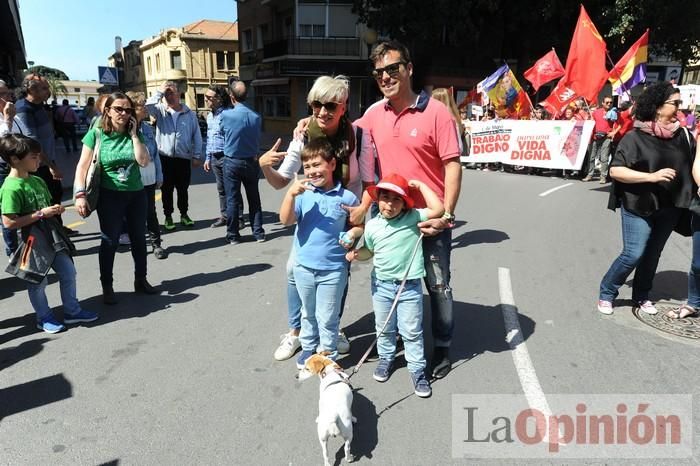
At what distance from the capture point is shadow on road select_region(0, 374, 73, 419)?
288 centimetres

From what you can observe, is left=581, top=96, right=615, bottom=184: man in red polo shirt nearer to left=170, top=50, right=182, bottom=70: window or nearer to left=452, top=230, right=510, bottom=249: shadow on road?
left=452, top=230, right=510, bottom=249: shadow on road

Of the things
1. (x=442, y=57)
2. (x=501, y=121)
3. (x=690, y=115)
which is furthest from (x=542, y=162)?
(x=442, y=57)

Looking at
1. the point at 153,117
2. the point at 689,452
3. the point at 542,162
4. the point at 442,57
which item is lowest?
the point at 689,452

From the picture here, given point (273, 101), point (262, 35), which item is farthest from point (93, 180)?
point (262, 35)

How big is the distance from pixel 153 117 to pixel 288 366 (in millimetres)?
4579

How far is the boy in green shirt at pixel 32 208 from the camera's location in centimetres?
355

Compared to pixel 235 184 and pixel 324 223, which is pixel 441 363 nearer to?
pixel 324 223

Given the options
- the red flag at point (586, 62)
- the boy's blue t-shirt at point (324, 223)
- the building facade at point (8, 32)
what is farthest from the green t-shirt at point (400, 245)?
the building facade at point (8, 32)

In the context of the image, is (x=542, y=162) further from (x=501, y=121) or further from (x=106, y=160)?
(x=106, y=160)

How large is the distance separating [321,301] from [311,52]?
28.3 metres

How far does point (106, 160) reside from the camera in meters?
4.12

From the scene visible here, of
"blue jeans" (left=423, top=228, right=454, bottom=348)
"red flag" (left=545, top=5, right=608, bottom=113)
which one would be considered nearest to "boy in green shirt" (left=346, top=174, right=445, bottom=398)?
"blue jeans" (left=423, top=228, right=454, bottom=348)

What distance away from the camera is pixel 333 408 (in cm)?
235

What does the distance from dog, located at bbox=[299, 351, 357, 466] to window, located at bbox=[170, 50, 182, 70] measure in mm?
53600
